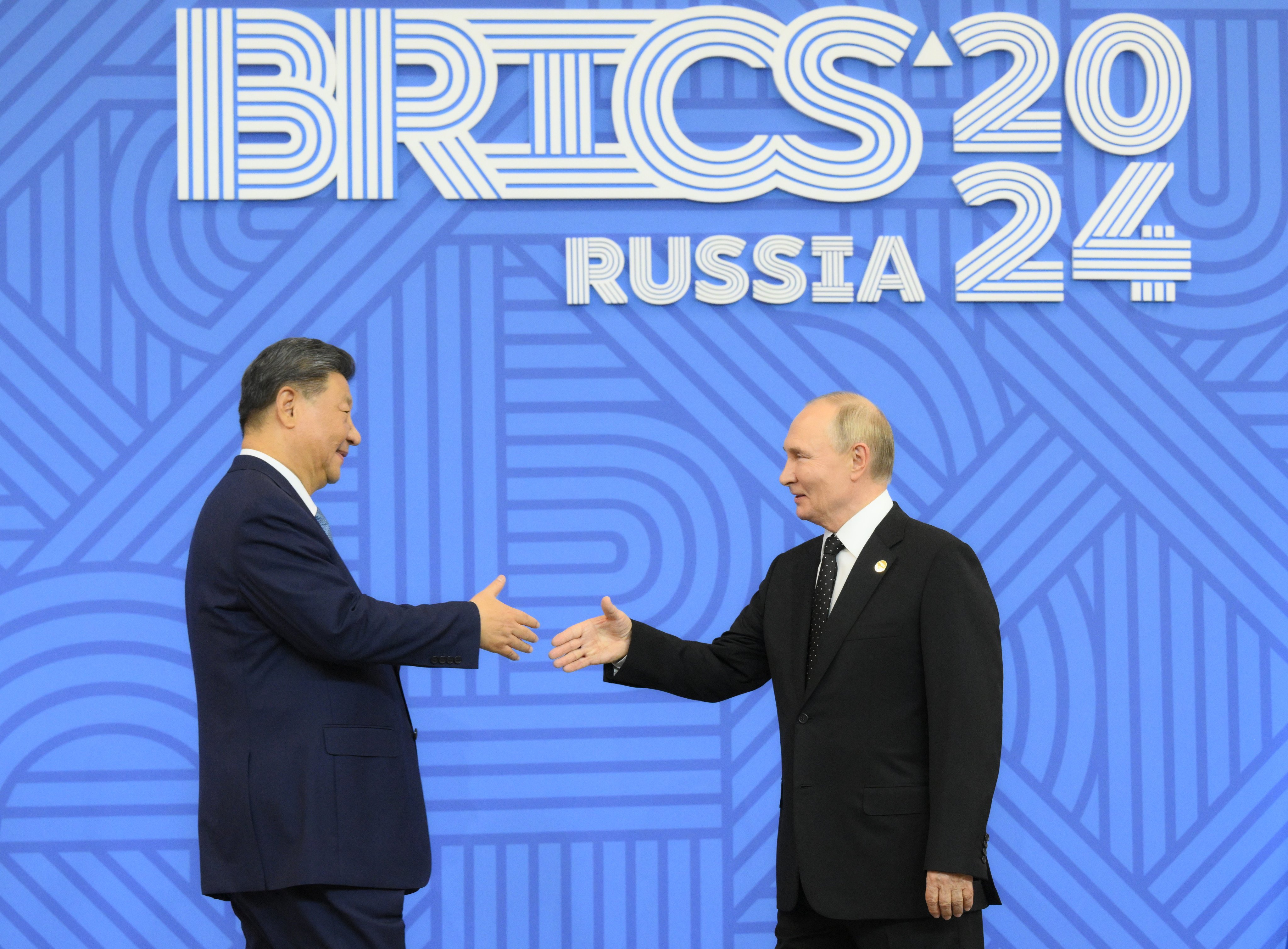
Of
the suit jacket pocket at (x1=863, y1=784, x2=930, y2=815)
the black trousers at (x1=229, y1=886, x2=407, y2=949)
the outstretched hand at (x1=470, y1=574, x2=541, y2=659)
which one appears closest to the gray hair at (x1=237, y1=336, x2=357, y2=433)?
the outstretched hand at (x1=470, y1=574, x2=541, y2=659)

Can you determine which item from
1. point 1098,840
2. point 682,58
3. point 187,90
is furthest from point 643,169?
point 1098,840

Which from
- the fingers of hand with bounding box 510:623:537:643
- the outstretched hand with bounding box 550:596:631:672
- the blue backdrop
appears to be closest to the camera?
the fingers of hand with bounding box 510:623:537:643

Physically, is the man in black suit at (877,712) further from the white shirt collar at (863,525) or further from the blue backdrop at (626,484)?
the blue backdrop at (626,484)

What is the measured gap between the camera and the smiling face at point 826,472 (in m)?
2.23

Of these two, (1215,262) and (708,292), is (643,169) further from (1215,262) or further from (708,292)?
(1215,262)

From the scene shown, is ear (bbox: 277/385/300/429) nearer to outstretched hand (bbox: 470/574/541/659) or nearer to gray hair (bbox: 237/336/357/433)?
gray hair (bbox: 237/336/357/433)

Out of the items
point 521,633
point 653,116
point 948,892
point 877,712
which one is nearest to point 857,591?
point 877,712

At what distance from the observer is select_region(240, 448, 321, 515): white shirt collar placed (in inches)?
83.5

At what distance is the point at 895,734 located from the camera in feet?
6.79

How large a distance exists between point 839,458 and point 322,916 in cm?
127

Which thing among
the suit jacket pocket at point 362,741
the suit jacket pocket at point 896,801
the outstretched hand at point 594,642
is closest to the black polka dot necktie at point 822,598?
the suit jacket pocket at point 896,801

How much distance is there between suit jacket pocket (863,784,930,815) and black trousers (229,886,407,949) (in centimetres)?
88

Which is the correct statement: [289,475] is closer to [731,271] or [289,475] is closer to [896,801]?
[896,801]

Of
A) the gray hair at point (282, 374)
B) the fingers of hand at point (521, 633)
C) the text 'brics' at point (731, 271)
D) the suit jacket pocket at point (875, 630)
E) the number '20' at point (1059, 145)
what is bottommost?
the fingers of hand at point (521, 633)
